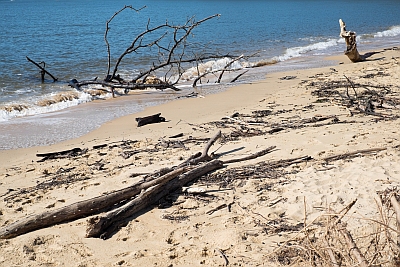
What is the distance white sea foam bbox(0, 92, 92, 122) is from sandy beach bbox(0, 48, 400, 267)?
2.84 m

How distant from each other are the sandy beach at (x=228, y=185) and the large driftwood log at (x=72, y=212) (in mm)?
72

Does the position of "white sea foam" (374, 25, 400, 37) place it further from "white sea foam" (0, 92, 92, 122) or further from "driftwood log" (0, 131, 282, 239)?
"driftwood log" (0, 131, 282, 239)

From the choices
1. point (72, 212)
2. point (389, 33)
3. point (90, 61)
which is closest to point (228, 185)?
point (72, 212)

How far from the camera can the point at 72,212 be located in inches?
164

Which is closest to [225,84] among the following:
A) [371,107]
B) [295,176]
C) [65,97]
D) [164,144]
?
[65,97]

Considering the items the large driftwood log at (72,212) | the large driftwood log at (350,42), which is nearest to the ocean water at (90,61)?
the large driftwood log at (350,42)

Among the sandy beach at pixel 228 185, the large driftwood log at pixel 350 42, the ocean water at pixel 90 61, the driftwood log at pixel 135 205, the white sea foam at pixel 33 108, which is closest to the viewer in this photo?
the sandy beach at pixel 228 185

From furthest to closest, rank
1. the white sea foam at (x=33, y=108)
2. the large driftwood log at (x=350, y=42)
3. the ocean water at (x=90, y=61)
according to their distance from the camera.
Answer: the large driftwood log at (x=350, y=42) → the white sea foam at (x=33, y=108) → the ocean water at (x=90, y=61)

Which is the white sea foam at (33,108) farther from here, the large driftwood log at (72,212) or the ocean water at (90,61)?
the large driftwood log at (72,212)

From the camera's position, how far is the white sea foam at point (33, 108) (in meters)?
10.2

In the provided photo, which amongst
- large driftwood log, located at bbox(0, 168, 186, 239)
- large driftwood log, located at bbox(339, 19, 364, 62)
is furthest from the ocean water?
large driftwood log, located at bbox(0, 168, 186, 239)

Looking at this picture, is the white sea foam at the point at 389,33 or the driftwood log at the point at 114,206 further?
the white sea foam at the point at 389,33

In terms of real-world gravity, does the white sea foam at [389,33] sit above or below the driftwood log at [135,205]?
above

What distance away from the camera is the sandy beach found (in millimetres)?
3516
